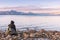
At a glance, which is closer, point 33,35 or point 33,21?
Result: point 33,35

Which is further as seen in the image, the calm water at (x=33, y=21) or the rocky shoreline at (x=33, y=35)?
the calm water at (x=33, y=21)

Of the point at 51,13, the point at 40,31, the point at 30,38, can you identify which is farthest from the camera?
the point at 51,13

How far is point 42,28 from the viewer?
5656 mm

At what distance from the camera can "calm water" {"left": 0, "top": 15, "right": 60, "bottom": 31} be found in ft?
18.3

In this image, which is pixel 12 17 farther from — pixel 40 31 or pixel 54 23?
pixel 54 23

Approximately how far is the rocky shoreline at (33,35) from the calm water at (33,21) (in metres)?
0.24

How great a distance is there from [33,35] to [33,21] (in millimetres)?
692

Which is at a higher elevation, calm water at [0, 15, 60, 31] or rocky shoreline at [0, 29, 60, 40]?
calm water at [0, 15, 60, 31]

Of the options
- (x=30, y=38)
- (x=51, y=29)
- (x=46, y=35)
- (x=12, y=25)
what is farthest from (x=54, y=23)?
(x=12, y=25)

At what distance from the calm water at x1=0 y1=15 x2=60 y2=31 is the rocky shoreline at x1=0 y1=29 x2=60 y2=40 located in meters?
0.24

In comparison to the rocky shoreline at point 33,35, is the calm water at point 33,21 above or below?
above

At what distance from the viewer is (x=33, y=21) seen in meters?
5.79

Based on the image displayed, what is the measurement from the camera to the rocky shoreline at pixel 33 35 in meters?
5.02

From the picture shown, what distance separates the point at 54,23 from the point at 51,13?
0.40 meters
